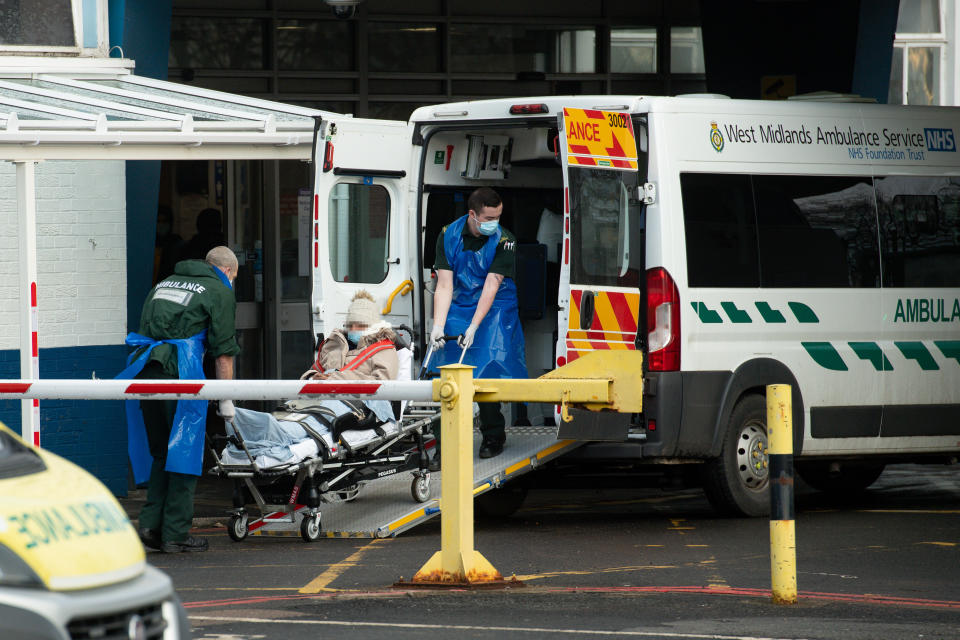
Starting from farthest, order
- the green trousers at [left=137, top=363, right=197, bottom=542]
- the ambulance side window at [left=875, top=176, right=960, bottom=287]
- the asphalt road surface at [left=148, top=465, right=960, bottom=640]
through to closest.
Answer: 1. the ambulance side window at [left=875, top=176, right=960, bottom=287]
2. the green trousers at [left=137, top=363, right=197, bottom=542]
3. the asphalt road surface at [left=148, top=465, right=960, bottom=640]

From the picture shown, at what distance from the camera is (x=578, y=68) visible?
17.2 m

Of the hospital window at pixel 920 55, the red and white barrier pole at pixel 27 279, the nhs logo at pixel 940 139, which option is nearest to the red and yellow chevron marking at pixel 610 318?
the nhs logo at pixel 940 139

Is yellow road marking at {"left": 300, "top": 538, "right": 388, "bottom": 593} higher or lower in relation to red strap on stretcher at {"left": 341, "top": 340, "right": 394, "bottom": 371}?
lower

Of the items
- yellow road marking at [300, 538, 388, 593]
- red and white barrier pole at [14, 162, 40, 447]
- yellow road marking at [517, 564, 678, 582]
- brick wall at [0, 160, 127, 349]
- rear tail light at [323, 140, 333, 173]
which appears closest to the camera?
yellow road marking at [300, 538, 388, 593]

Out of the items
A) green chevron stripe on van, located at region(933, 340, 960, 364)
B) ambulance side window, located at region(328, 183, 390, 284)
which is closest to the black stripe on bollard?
ambulance side window, located at region(328, 183, 390, 284)

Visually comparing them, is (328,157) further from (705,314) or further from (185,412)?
(705,314)

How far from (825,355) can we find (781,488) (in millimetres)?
3605

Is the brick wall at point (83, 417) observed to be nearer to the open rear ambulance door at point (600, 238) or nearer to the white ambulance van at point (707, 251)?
the white ambulance van at point (707, 251)

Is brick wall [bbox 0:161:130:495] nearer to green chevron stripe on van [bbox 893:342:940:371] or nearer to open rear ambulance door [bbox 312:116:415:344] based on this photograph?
open rear ambulance door [bbox 312:116:415:344]

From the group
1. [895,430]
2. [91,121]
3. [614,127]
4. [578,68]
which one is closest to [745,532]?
[895,430]

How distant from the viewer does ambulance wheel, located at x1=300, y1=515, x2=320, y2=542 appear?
31.2ft

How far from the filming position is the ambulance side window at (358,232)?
10125 millimetres

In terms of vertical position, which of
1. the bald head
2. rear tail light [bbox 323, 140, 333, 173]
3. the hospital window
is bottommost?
the bald head

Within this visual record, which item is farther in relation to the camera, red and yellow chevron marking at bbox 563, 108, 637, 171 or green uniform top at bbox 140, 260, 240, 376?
red and yellow chevron marking at bbox 563, 108, 637, 171
